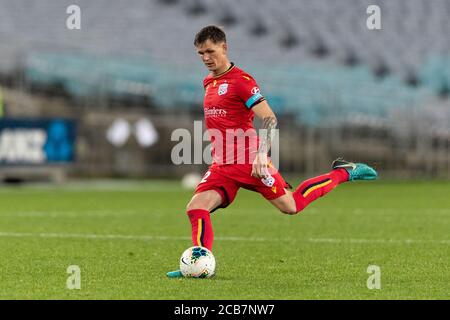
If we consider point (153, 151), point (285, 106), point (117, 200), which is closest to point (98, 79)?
point (153, 151)

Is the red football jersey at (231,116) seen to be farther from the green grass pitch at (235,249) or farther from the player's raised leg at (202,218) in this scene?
the green grass pitch at (235,249)

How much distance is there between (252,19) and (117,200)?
609 inches

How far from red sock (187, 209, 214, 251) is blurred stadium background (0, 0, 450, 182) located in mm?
14325

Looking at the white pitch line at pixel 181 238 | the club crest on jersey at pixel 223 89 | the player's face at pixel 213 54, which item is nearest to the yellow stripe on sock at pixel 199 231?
the club crest on jersey at pixel 223 89

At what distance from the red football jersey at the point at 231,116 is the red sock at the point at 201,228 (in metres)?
0.40

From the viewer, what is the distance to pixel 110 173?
23312 millimetres

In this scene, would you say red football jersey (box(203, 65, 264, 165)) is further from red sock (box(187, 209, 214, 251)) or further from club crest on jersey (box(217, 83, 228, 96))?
red sock (box(187, 209, 214, 251))

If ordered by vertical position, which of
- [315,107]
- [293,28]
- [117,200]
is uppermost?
[293,28]

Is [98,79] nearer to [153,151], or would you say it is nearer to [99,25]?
[153,151]

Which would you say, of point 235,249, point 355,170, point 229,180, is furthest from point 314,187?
point 235,249

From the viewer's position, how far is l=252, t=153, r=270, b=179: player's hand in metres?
6.36

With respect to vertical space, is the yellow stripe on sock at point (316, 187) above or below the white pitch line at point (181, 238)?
above

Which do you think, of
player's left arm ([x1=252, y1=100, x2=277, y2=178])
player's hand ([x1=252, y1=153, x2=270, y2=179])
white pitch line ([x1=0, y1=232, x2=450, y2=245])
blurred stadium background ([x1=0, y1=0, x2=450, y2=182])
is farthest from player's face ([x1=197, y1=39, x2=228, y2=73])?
blurred stadium background ([x1=0, y1=0, x2=450, y2=182])

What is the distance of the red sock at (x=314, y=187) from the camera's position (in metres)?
7.22
